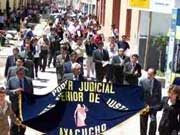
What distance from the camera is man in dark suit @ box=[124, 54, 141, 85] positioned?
18.2m

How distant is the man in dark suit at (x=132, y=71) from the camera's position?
18156 millimetres

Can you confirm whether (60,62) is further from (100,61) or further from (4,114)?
(4,114)

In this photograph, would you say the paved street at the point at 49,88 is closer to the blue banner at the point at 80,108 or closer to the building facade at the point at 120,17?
the blue banner at the point at 80,108

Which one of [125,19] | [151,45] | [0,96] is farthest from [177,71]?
[125,19]

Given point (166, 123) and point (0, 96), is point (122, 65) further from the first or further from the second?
point (0, 96)

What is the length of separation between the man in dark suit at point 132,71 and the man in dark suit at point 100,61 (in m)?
3.18

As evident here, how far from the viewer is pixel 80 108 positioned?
1334cm

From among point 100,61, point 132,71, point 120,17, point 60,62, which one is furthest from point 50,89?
point 120,17

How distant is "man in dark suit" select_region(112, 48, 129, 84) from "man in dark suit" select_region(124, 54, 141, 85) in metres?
1.34

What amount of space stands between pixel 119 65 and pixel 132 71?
223 cm

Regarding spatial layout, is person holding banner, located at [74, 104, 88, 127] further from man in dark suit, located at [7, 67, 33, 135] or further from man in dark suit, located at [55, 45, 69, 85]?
man in dark suit, located at [55, 45, 69, 85]

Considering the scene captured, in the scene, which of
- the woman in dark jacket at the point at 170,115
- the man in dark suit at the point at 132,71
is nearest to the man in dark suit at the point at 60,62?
the man in dark suit at the point at 132,71

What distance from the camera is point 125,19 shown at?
40031 mm

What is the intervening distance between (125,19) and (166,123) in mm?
27907
